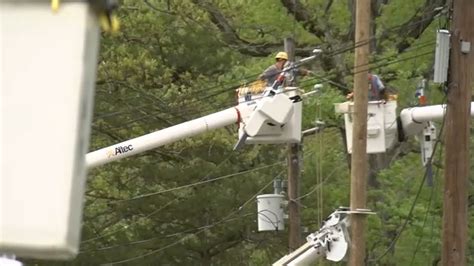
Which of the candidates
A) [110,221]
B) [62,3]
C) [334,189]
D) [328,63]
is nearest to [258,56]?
[328,63]

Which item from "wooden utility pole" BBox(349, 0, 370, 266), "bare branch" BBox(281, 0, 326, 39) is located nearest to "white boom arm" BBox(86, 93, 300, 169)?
"wooden utility pole" BBox(349, 0, 370, 266)

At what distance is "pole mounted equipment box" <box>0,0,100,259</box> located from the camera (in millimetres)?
2164

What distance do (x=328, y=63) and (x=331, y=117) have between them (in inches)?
93.3

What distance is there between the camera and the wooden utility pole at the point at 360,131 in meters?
15.3

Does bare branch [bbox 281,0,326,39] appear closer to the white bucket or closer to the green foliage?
the green foliage

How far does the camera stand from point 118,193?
24.2m

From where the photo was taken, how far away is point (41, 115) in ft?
7.22

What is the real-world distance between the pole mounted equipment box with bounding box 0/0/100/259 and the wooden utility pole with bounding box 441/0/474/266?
11.7m

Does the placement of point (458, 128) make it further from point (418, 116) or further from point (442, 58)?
point (418, 116)

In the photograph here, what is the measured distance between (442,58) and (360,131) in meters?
2.05

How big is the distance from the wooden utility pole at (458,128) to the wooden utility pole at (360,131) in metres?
1.75

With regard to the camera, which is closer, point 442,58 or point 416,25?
point 442,58

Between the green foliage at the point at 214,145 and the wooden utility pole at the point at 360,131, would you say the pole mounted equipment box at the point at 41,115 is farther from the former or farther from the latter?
the green foliage at the point at 214,145

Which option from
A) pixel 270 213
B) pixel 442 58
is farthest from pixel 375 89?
pixel 270 213
